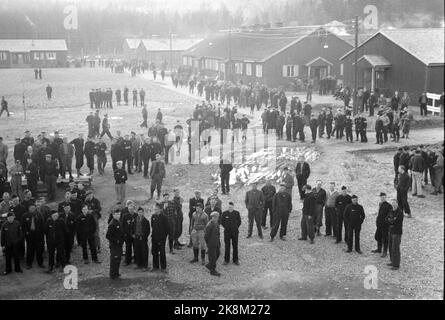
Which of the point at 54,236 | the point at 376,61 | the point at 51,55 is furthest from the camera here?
the point at 51,55

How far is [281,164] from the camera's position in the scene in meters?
21.5

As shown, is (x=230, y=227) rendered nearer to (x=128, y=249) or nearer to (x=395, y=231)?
(x=128, y=249)

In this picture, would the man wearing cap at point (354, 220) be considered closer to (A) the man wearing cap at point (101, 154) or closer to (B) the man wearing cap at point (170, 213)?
(B) the man wearing cap at point (170, 213)

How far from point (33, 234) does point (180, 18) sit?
14886 cm

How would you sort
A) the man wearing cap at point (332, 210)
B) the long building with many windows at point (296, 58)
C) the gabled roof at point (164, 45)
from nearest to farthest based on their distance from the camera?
the man wearing cap at point (332, 210) → the long building with many windows at point (296, 58) → the gabled roof at point (164, 45)

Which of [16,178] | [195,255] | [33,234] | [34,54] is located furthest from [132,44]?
[195,255]

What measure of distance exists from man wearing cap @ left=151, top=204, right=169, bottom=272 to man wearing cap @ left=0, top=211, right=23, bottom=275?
3.18 meters

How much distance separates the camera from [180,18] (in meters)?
155

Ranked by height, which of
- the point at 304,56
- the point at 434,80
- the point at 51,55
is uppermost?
the point at 51,55

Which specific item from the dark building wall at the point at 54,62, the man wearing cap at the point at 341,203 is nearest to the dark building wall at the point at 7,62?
the dark building wall at the point at 54,62

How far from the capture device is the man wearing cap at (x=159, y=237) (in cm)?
1232

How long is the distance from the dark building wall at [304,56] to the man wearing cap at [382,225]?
35773 millimetres
